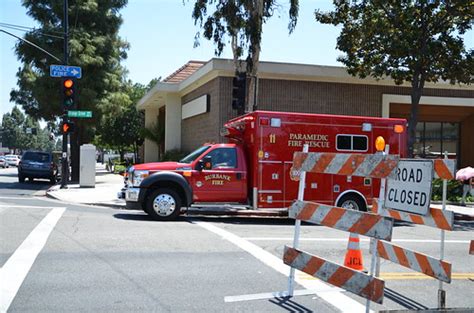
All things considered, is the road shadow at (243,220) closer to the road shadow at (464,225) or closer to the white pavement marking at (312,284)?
the white pavement marking at (312,284)

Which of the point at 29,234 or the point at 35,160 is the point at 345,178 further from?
the point at 35,160

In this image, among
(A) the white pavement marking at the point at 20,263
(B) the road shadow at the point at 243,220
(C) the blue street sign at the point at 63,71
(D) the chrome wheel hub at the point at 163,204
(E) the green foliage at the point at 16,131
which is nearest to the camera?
(A) the white pavement marking at the point at 20,263

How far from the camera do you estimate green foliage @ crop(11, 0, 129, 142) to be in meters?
27.6

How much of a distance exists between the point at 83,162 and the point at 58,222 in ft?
38.1

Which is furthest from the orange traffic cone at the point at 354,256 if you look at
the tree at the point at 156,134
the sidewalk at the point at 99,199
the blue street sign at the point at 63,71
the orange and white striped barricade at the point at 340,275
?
the tree at the point at 156,134

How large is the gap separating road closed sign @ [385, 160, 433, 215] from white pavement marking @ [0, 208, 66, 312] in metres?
4.38

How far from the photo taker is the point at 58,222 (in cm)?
1128

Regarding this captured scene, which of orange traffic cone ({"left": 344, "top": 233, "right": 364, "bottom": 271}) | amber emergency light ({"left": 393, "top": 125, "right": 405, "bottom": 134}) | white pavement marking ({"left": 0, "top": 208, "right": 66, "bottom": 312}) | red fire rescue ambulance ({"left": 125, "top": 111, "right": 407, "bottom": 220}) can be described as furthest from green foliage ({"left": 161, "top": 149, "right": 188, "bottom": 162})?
orange traffic cone ({"left": 344, "top": 233, "right": 364, "bottom": 271})

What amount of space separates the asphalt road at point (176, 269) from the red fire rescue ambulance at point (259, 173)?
3.00ft

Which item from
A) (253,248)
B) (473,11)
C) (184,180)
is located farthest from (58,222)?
(473,11)

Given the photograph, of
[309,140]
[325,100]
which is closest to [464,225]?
[309,140]

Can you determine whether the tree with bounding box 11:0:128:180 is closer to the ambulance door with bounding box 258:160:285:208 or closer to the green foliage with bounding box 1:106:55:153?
the ambulance door with bounding box 258:160:285:208

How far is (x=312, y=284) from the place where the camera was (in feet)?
21.9

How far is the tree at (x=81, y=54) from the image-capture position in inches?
1087
